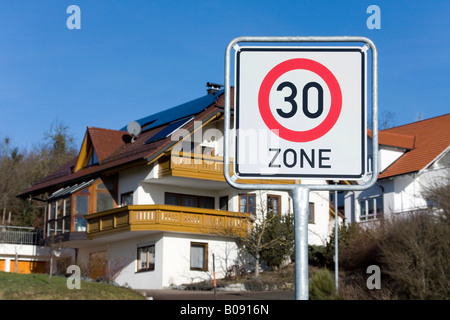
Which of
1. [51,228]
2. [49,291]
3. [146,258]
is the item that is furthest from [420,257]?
[51,228]

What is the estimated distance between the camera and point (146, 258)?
3856cm

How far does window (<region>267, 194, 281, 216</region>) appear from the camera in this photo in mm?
40453

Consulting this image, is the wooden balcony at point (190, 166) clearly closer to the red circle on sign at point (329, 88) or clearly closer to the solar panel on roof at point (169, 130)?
the solar panel on roof at point (169, 130)

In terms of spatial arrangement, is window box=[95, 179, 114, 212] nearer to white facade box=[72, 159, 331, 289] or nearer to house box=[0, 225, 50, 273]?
white facade box=[72, 159, 331, 289]

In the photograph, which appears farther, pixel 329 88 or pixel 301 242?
pixel 329 88

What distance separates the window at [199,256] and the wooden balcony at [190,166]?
12.6ft

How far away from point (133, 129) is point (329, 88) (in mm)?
40903

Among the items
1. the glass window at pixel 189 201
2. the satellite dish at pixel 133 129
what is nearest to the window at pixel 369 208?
the glass window at pixel 189 201

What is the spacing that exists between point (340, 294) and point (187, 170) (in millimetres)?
14633

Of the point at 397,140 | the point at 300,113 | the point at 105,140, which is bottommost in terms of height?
the point at 300,113

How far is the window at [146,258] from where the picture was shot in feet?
125

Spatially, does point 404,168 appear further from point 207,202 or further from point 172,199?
point 172,199

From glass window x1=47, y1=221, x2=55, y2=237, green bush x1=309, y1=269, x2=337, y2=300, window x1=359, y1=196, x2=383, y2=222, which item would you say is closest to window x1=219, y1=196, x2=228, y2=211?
glass window x1=47, y1=221, x2=55, y2=237

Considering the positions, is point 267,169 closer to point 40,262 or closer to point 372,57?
point 372,57
